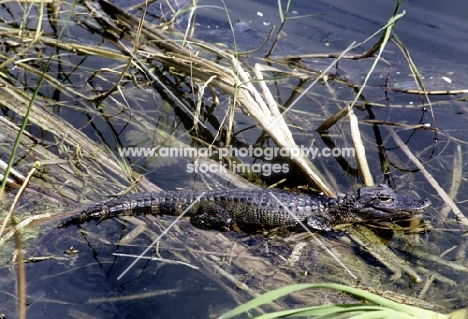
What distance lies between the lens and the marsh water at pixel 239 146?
171 inches

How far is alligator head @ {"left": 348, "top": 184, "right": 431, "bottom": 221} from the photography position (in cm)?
521

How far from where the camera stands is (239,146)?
627 centimetres

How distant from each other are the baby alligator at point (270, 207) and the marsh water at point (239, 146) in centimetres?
16

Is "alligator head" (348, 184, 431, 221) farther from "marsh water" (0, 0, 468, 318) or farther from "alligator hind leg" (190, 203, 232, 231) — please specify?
"alligator hind leg" (190, 203, 232, 231)

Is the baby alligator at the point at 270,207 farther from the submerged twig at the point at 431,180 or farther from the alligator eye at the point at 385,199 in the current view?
the submerged twig at the point at 431,180

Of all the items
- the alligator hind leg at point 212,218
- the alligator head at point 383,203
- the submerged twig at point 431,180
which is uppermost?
the submerged twig at point 431,180

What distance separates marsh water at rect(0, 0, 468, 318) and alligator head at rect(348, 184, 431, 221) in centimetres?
21

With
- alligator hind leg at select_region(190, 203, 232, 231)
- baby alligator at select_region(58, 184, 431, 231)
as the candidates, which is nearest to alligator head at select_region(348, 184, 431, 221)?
baby alligator at select_region(58, 184, 431, 231)

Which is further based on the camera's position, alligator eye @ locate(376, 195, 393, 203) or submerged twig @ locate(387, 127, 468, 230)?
alligator eye @ locate(376, 195, 393, 203)

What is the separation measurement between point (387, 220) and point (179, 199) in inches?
77.9

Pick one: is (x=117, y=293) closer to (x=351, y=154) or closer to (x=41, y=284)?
(x=41, y=284)

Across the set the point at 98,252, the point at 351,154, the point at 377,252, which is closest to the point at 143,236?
the point at 98,252

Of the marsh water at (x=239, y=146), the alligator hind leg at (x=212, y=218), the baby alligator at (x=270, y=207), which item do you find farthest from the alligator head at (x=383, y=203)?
the alligator hind leg at (x=212, y=218)

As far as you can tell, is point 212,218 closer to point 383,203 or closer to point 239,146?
point 239,146
